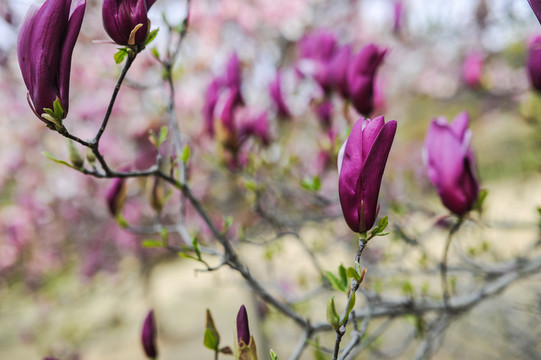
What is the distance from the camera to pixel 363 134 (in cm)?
57

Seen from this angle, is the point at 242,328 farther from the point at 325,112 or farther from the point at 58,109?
the point at 325,112

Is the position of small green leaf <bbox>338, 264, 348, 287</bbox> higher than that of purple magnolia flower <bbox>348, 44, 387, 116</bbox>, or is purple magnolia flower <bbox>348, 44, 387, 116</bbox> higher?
purple magnolia flower <bbox>348, 44, 387, 116</bbox>

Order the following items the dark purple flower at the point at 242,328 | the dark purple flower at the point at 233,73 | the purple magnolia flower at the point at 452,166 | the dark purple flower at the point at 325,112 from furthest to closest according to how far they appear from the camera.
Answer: the dark purple flower at the point at 325,112 < the dark purple flower at the point at 233,73 < the purple magnolia flower at the point at 452,166 < the dark purple flower at the point at 242,328

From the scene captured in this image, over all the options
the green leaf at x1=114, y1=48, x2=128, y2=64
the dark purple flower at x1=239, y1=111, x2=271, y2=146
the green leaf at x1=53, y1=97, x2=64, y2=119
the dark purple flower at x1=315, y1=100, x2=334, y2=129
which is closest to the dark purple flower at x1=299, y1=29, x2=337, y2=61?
the dark purple flower at x1=315, y1=100, x2=334, y2=129

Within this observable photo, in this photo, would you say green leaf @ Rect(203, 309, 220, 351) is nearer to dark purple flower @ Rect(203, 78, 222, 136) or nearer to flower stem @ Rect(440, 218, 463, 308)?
flower stem @ Rect(440, 218, 463, 308)

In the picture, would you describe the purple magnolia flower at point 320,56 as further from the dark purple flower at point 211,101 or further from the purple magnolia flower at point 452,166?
the purple magnolia flower at point 452,166

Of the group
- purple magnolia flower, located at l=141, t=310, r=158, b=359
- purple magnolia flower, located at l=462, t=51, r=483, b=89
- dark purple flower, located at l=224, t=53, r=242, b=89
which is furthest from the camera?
purple magnolia flower, located at l=462, t=51, r=483, b=89

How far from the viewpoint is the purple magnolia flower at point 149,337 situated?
929mm

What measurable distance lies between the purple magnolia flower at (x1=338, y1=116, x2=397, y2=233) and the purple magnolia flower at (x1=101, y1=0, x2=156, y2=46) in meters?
0.36

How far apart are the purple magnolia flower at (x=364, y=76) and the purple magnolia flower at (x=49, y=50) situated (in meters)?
0.71

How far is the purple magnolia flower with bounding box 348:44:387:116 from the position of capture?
3.40ft

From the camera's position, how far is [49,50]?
1.87 feet

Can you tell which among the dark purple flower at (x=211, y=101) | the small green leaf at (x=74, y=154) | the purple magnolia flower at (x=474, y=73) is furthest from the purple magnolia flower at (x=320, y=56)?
the small green leaf at (x=74, y=154)

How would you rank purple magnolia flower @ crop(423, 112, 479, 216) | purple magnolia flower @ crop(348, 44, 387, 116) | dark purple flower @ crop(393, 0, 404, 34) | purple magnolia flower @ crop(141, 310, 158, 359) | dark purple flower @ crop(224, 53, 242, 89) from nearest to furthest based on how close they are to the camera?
purple magnolia flower @ crop(423, 112, 479, 216) → purple magnolia flower @ crop(141, 310, 158, 359) → purple magnolia flower @ crop(348, 44, 387, 116) → dark purple flower @ crop(224, 53, 242, 89) → dark purple flower @ crop(393, 0, 404, 34)
